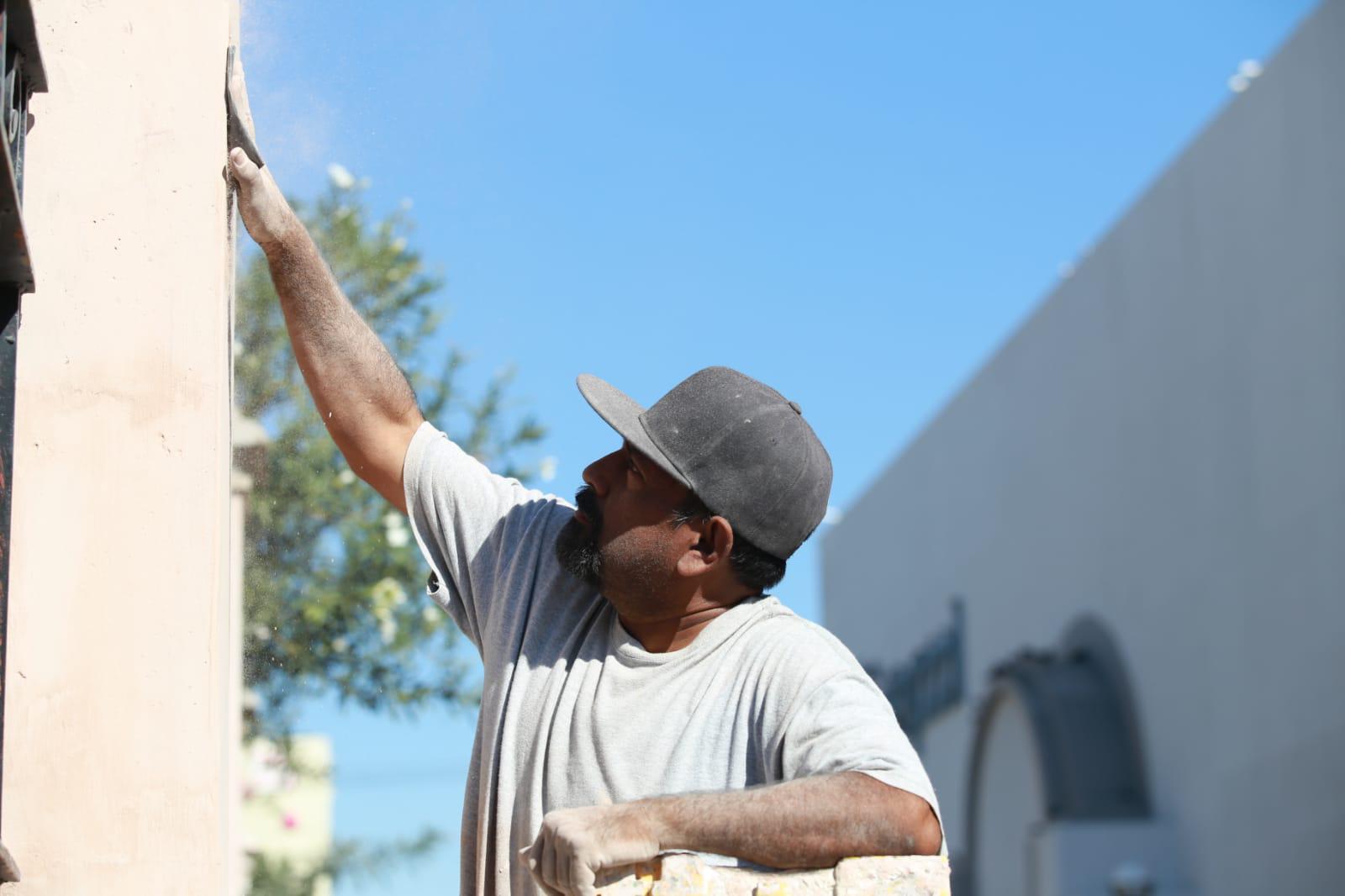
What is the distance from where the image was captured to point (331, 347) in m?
2.81

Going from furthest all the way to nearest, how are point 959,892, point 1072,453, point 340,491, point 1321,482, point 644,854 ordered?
point 959,892
point 1072,453
point 1321,482
point 340,491
point 644,854

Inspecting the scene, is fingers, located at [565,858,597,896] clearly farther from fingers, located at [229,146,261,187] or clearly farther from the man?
fingers, located at [229,146,261,187]

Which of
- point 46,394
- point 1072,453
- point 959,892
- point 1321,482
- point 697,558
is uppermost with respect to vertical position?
point 1072,453

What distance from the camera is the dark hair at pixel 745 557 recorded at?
2637 millimetres

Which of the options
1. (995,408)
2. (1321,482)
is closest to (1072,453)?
(995,408)

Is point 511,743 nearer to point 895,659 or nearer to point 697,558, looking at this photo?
point 697,558

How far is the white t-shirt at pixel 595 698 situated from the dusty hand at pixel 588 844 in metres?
0.25

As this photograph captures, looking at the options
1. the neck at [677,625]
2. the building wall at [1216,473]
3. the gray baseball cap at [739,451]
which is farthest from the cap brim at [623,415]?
the building wall at [1216,473]

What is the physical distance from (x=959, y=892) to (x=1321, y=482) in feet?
22.2

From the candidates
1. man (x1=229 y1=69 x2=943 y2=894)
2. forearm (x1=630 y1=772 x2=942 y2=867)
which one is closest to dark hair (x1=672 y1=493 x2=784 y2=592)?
man (x1=229 y1=69 x2=943 y2=894)

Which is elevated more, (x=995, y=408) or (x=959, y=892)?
(x=995, y=408)

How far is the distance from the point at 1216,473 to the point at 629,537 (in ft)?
31.8

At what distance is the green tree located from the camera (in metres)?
3.42

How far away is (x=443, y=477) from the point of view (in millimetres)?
2857
